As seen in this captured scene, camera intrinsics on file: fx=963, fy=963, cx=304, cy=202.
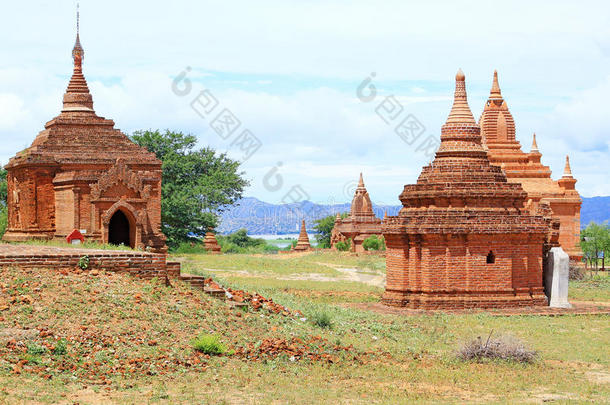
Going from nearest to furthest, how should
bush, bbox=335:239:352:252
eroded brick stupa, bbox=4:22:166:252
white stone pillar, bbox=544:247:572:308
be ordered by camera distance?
white stone pillar, bbox=544:247:572:308, eroded brick stupa, bbox=4:22:166:252, bush, bbox=335:239:352:252

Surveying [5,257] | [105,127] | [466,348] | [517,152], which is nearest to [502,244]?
[466,348]

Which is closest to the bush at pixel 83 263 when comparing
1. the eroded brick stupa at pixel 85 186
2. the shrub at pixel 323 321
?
the shrub at pixel 323 321

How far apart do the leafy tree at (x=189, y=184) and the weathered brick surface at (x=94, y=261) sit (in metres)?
33.7

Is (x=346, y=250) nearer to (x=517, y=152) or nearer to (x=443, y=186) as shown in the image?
(x=517, y=152)

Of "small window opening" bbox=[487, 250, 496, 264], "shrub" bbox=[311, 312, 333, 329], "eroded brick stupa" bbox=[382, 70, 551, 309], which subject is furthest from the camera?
"small window opening" bbox=[487, 250, 496, 264]

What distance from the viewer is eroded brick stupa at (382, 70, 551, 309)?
2486 cm

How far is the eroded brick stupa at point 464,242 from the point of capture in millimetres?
24859

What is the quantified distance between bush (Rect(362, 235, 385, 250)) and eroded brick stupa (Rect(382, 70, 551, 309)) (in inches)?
1222

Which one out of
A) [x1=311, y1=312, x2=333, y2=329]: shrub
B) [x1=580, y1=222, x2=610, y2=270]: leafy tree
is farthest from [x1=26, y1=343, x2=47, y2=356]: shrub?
[x1=580, y1=222, x2=610, y2=270]: leafy tree

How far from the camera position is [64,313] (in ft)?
49.9

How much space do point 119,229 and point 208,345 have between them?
2096 centimetres

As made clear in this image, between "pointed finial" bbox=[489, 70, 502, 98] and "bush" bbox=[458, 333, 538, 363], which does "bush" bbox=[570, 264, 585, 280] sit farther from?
"bush" bbox=[458, 333, 538, 363]

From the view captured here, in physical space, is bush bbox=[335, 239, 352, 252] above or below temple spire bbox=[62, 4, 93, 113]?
below

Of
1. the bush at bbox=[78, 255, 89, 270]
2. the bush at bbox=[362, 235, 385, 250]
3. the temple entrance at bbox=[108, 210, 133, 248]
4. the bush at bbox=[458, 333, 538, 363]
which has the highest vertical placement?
the temple entrance at bbox=[108, 210, 133, 248]
